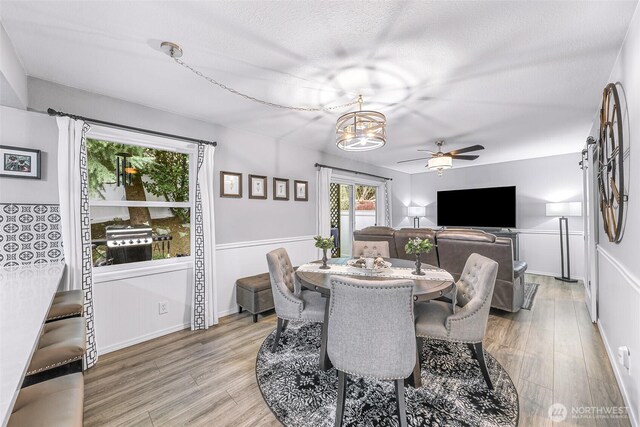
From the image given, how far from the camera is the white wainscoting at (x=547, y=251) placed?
17.0 ft

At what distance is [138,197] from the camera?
3.01 meters

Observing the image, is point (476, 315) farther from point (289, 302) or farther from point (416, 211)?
point (416, 211)

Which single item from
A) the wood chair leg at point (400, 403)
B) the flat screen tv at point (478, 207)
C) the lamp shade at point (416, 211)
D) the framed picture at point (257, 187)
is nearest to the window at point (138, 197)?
the framed picture at point (257, 187)

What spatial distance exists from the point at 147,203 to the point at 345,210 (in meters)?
3.79

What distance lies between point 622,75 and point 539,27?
2.54 ft

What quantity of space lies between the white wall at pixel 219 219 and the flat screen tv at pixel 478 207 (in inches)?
123

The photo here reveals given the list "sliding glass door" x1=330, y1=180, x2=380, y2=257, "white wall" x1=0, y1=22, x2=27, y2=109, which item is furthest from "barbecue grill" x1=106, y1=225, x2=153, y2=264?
"sliding glass door" x1=330, y1=180, x2=380, y2=257

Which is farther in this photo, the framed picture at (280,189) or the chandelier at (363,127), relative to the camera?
the framed picture at (280,189)

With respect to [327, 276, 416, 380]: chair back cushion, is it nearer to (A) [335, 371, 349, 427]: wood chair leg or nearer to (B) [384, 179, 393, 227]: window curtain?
(A) [335, 371, 349, 427]: wood chair leg

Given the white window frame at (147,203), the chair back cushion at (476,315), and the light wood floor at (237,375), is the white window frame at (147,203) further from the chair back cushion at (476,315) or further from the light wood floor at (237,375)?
the chair back cushion at (476,315)

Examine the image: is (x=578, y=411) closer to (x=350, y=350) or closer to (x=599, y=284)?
(x=350, y=350)

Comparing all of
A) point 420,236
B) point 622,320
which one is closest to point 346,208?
point 420,236

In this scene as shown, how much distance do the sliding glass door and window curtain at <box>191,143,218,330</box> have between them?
285 cm

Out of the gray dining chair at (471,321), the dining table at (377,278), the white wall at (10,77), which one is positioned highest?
the white wall at (10,77)
